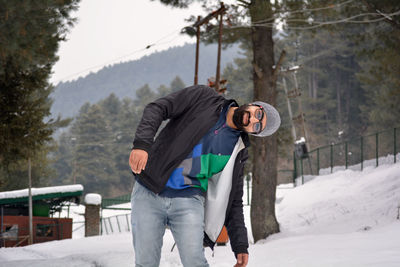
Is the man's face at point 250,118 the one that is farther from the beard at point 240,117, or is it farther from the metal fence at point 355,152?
the metal fence at point 355,152

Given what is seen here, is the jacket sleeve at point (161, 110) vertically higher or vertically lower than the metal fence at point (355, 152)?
higher

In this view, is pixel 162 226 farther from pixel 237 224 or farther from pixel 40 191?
pixel 40 191

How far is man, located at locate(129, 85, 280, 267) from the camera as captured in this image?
9.99 ft

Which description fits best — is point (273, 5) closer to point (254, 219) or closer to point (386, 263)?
point (254, 219)

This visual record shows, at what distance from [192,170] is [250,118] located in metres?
0.56

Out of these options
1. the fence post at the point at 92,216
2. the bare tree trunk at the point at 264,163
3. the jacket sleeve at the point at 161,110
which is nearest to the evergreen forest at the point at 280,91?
the bare tree trunk at the point at 264,163

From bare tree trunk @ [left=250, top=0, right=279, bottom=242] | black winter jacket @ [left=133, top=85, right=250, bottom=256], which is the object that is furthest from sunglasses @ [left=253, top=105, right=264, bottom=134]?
bare tree trunk @ [left=250, top=0, right=279, bottom=242]

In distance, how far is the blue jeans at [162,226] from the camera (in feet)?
9.95

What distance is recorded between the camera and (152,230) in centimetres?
306

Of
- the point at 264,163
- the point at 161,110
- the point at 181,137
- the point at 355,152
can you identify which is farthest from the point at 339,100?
the point at 161,110

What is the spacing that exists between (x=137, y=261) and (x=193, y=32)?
11.3 meters

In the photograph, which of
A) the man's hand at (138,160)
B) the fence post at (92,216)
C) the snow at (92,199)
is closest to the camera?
the man's hand at (138,160)

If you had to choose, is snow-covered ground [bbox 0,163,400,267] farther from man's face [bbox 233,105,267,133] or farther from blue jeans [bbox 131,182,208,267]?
blue jeans [bbox 131,182,208,267]

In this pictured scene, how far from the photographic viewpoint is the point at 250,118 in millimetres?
3221
